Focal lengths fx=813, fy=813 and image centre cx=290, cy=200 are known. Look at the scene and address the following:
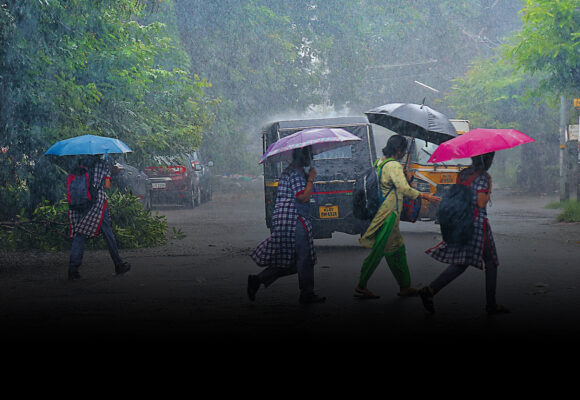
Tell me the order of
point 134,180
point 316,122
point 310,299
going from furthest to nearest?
1. point 134,180
2. point 316,122
3. point 310,299

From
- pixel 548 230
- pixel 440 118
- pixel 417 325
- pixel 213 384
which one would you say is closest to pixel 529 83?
pixel 548 230

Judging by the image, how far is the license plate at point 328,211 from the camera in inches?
503

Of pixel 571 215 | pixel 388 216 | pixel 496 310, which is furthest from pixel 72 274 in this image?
pixel 571 215

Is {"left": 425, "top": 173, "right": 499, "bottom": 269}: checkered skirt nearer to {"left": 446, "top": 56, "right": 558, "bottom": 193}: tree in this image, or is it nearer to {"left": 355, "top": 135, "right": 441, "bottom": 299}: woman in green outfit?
{"left": 355, "top": 135, "right": 441, "bottom": 299}: woman in green outfit

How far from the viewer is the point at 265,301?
796 cm

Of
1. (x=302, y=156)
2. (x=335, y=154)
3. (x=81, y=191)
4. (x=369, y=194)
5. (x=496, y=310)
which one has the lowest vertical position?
(x=496, y=310)

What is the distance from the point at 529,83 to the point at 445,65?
828 inches

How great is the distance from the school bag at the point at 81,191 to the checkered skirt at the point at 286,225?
9.47 ft

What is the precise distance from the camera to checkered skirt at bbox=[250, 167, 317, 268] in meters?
7.61

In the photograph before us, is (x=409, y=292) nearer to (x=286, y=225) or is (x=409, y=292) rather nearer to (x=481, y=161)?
(x=286, y=225)

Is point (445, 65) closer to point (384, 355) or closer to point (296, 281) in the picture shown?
point (296, 281)

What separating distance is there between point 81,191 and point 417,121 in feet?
13.1

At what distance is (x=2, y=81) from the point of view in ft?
37.9

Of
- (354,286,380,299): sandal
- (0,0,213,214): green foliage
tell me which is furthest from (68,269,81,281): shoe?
(354,286,380,299): sandal
